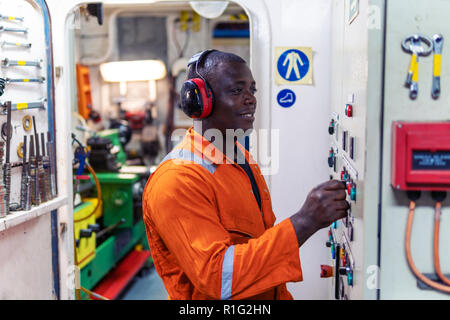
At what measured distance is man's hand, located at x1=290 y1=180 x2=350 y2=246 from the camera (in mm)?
1292

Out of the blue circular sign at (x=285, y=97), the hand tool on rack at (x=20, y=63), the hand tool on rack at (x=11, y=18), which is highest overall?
the hand tool on rack at (x=11, y=18)

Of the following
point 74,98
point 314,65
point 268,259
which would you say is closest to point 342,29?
point 314,65

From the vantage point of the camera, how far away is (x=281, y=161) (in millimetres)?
2477

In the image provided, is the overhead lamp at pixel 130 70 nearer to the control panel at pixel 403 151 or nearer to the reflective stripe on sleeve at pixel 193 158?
the reflective stripe on sleeve at pixel 193 158

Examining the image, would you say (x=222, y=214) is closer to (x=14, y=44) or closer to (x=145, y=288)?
(x=14, y=44)

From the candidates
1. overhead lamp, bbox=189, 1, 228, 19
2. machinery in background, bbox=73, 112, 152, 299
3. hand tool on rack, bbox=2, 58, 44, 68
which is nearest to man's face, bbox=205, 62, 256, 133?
hand tool on rack, bbox=2, 58, 44, 68

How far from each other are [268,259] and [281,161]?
1.23 meters

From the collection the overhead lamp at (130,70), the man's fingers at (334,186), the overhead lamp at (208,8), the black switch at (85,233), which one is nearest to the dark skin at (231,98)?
the man's fingers at (334,186)

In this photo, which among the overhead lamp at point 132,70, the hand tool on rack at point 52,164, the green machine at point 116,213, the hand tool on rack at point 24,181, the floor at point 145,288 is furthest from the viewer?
the overhead lamp at point 132,70

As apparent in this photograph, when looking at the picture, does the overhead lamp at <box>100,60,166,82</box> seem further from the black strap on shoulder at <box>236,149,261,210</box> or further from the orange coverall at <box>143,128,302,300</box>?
the orange coverall at <box>143,128,302,300</box>

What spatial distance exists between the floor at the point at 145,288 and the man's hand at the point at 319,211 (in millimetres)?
3018

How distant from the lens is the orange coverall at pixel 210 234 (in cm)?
129

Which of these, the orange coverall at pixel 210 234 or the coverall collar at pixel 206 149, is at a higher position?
the coverall collar at pixel 206 149

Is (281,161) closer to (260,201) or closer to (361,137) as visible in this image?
(260,201)
